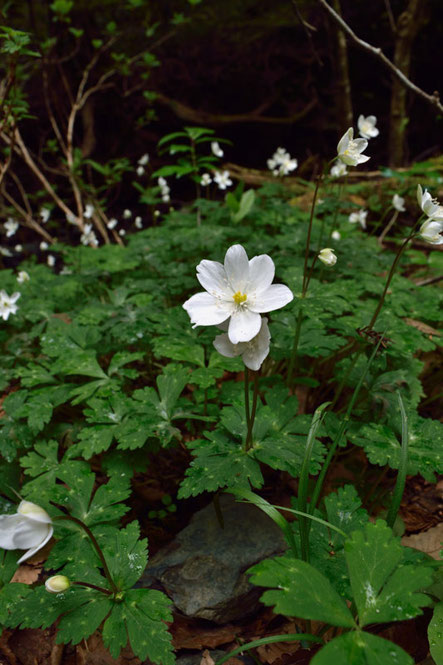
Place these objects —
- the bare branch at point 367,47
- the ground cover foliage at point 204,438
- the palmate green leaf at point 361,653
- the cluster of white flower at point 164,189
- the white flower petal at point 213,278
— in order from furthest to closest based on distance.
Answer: the cluster of white flower at point 164,189
the bare branch at point 367,47
the white flower petal at point 213,278
the ground cover foliage at point 204,438
the palmate green leaf at point 361,653

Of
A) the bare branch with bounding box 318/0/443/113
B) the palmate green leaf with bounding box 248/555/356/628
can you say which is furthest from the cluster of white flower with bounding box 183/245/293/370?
the bare branch with bounding box 318/0/443/113

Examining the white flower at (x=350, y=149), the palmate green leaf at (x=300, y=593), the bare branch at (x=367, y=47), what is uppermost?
the bare branch at (x=367, y=47)

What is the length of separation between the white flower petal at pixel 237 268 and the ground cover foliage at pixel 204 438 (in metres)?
0.58

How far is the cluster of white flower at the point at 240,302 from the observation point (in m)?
1.29

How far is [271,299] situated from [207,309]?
0.72 ft

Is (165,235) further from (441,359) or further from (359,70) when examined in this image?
(359,70)

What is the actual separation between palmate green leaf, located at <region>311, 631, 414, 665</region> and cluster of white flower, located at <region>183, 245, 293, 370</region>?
718mm

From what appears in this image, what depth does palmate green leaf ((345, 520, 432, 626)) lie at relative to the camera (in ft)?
3.31

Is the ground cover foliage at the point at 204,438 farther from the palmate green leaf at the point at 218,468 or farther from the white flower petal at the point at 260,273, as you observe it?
the white flower petal at the point at 260,273

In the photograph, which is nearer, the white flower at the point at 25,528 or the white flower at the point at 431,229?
the white flower at the point at 25,528

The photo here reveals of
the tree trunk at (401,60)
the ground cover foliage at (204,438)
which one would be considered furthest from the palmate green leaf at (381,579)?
the tree trunk at (401,60)

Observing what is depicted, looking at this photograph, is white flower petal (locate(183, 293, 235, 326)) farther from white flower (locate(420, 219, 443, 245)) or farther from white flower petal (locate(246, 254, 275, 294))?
white flower (locate(420, 219, 443, 245))

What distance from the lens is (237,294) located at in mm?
1375

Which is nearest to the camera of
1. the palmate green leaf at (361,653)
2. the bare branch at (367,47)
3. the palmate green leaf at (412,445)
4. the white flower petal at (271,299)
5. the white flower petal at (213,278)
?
the palmate green leaf at (361,653)
